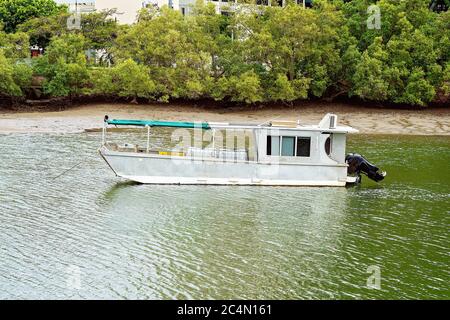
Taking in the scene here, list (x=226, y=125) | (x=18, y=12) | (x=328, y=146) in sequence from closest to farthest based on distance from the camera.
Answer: (x=226, y=125)
(x=328, y=146)
(x=18, y=12)

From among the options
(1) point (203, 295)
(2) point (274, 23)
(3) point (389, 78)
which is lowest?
(1) point (203, 295)

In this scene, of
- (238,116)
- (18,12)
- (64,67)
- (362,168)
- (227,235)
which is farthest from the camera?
(18,12)

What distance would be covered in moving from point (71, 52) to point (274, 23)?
53.2ft

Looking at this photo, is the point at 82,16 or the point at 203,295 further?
the point at 82,16

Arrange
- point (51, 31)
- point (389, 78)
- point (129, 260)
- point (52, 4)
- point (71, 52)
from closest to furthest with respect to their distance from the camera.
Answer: point (129, 260), point (389, 78), point (71, 52), point (51, 31), point (52, 4)

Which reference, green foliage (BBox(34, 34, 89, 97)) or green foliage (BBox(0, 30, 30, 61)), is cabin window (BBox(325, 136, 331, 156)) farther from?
green foliage (BBox(0, 30, 30, 61))

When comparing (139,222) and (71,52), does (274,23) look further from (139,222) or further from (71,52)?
(139,222)

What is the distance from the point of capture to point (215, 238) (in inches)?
844

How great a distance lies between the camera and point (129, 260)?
19.3 meters

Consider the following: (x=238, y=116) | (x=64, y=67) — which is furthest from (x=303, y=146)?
(x=64, y=67)

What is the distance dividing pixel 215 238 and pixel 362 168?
1090 cm

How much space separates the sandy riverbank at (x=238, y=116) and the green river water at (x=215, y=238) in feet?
46.4

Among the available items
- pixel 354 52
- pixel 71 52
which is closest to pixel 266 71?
pixel 354 52

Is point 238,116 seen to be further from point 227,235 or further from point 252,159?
point 227,235
